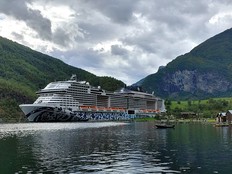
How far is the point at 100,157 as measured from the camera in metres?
53.1

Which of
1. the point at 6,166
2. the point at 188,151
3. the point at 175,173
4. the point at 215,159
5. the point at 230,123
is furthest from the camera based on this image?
the point at 230,123

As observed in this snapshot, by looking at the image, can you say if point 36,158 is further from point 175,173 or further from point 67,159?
point 175,173

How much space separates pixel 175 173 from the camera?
4003 centimetres

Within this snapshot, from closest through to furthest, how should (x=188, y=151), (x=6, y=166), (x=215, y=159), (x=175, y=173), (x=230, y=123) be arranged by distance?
1. (x=175, y=173)
2. (x=6, y=166)
3. (x=215, y=159)
4. (x=188, y=151)
5. (x=230, y=123)

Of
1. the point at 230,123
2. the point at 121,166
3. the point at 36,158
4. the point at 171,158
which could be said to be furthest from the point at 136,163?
the point at 230,123

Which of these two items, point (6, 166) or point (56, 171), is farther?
point (6, 166)

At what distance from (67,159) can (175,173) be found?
1708cm

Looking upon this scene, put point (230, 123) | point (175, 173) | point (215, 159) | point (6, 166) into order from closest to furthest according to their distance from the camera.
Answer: point (175, 173) → point (6, 166) → point (215, 159) → point (230, 123)

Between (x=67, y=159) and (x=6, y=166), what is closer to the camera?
(x=6, y=166)

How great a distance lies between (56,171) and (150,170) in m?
10.7

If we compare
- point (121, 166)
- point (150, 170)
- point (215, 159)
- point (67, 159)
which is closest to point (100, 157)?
point (67, 159)

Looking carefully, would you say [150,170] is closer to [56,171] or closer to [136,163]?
[136,163]

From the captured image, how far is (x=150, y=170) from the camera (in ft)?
138

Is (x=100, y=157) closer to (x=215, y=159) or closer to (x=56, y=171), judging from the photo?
(x=56, y=171)
